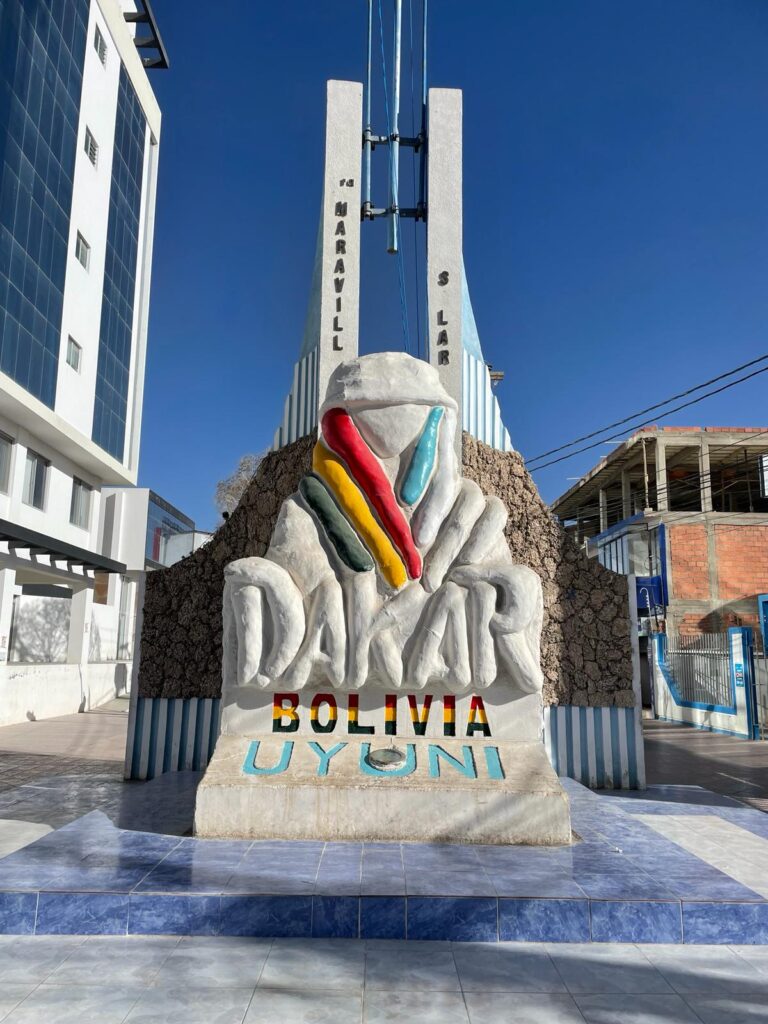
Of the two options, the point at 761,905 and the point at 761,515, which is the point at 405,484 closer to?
the point at 761,905

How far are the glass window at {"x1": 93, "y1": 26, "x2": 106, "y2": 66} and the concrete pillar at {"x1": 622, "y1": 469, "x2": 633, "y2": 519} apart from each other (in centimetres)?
1882

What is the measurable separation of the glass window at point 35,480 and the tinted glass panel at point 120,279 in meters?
2.22

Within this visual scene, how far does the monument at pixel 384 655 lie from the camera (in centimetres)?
471

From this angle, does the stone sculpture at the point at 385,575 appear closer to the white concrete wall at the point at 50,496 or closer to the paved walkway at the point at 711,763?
the paved walkway at the point at 711,763

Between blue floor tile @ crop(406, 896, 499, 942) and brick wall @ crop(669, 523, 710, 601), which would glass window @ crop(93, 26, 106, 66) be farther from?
blue floor tile @ crop(406, 896, 499, 942)

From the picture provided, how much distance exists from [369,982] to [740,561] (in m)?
21.0

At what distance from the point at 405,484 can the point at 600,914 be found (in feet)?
9.83

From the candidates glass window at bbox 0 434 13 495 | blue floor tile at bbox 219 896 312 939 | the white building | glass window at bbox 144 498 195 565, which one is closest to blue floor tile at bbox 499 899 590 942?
blue floor tile at bbox 219 896 312 939

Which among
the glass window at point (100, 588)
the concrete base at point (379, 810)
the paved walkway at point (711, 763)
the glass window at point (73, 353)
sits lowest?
the paved walkway at point (711, 763)

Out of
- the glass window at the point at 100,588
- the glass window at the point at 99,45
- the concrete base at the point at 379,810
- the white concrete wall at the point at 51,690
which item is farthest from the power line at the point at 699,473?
the glass window at the point at 99,45

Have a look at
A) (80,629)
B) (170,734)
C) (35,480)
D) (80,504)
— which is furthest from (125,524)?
(170,734)

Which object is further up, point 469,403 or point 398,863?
point 469,403

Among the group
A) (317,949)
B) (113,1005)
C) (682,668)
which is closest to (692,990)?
(317,949)

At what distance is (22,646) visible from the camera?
17.8 meters
